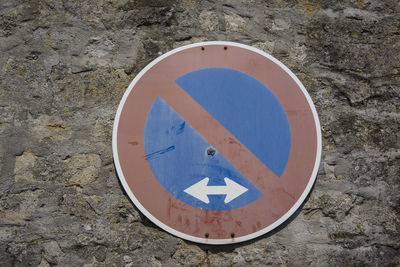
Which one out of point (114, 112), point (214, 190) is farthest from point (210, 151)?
point (114, 112)

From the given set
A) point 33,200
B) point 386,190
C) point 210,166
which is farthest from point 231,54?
point 33,200

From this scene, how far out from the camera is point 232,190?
136 cm

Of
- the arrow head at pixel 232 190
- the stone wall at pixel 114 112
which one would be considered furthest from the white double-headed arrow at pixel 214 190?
the stone wall at pixel 114 112

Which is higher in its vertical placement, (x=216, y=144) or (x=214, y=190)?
(x=216, y=144)

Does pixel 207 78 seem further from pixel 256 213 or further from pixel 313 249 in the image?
pixel 313 249

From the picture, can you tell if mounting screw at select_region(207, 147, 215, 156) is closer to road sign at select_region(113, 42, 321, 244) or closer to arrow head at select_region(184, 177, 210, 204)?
road sign at select_region(113, 42, 321, 244)

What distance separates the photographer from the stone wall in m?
1.37

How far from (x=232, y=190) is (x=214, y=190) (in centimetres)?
6

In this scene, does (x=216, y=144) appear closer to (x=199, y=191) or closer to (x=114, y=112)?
(x=199, y=191)

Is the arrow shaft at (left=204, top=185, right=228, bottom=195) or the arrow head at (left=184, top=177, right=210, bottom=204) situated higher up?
the arrow shaft at (left=204, top=185, right=228, bottom=195)

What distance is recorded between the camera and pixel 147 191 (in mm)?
1358

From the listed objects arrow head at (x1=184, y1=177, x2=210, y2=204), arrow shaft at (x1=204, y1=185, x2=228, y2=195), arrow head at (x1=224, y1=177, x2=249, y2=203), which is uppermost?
arrow head at (x1=224, y1=177, x2=249, y2=203)

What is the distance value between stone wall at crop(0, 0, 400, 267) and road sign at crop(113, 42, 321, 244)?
6 cm

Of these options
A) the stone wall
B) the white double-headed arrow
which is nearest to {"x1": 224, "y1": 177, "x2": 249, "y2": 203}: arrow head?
the white double-headed arrow
